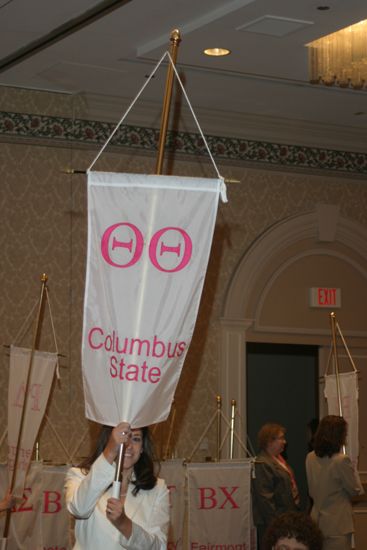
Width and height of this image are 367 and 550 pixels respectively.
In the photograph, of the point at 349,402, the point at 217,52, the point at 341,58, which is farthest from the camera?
the point at 349,402

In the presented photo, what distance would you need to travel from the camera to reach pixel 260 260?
10289 mm

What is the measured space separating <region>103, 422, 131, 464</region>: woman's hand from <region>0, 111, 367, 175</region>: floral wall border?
5601 mm

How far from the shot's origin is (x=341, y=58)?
7590 millimetres

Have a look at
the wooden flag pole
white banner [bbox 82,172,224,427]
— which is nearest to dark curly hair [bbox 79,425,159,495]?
white banner [bbox 82,172,224,427]

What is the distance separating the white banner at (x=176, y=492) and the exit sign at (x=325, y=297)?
272 cm

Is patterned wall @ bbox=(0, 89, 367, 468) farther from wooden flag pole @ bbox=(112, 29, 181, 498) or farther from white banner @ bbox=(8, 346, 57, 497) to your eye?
wooden flag pole @ bbox=(112, 29, 181, 498)

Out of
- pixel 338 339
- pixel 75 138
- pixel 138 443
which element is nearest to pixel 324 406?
pixel 338 339

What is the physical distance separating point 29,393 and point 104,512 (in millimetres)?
4087

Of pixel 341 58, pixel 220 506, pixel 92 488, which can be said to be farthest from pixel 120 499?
pixel 220 506

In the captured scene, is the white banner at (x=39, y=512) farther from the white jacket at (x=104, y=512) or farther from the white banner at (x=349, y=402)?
the white jacket at (x=104, y=512)

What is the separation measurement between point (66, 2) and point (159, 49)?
1.05m

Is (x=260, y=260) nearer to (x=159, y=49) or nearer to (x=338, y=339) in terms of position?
(x=338, y=339)

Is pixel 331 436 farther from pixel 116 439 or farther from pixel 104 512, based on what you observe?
pixel 116 439

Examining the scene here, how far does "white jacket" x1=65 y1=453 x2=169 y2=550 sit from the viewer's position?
157 inches
